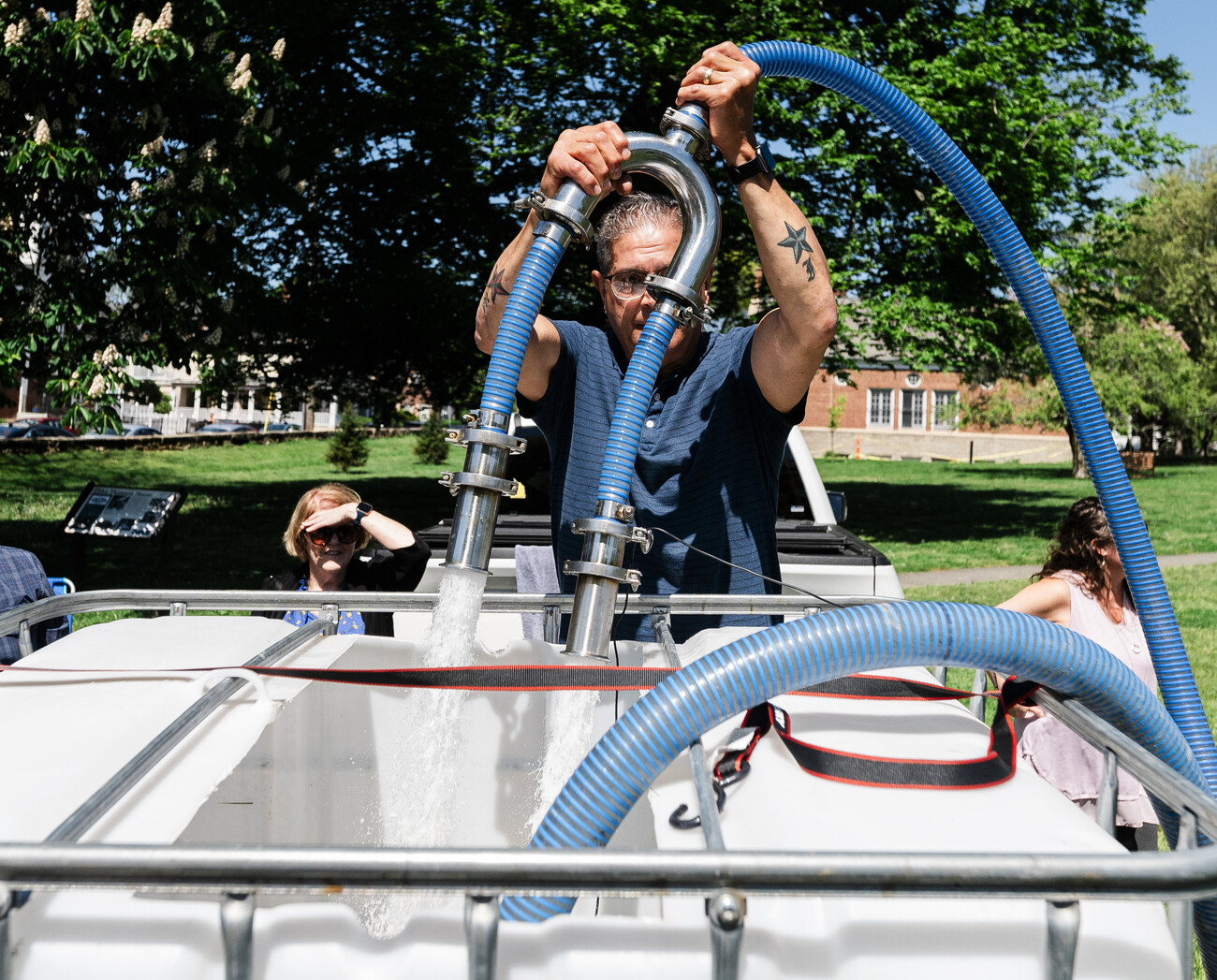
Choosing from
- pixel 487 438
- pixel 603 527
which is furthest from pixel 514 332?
pixel 603 527

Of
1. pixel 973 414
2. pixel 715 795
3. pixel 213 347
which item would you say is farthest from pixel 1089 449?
pixel 973 414

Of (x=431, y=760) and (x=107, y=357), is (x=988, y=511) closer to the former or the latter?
(x=107, y=357)

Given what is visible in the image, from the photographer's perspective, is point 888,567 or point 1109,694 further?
point 888,567

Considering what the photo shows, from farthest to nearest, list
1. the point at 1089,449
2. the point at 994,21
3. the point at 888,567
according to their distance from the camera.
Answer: the point at 994,21
the point at 888,567
the point at 1089,449

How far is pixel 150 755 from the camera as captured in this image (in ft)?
4.85

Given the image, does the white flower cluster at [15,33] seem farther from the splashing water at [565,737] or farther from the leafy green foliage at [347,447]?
the leafy green foliage at [347,447]

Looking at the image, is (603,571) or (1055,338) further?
(1055,338)

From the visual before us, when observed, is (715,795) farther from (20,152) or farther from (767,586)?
(20,152)

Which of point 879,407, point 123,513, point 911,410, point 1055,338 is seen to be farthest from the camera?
point 879,407

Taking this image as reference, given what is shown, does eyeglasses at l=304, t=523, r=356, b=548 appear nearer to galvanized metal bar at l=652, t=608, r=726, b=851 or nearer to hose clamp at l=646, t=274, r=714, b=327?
hose clamp at l=646, t=274, r=714, b=327

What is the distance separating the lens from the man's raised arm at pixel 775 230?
217cm

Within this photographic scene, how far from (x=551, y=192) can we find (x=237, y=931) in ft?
5.08

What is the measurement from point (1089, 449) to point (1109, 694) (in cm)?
116

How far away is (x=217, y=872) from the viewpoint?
1.00 m
